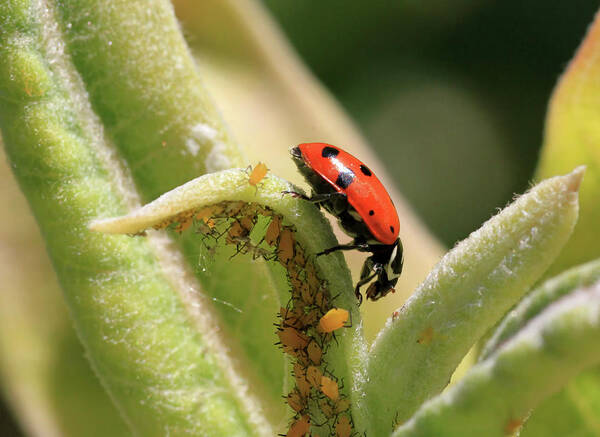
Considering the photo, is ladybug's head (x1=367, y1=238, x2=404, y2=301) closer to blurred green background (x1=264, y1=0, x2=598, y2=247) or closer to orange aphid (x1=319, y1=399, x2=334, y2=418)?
orange aphid (x1=319, y1=399, x2=334, y2=418)

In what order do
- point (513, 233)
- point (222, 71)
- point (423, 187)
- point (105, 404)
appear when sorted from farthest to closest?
point (423, 187) < point (222, 71) < point (105, 404) < point (513, 233)

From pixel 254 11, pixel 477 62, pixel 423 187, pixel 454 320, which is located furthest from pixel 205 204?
pixel 477 62

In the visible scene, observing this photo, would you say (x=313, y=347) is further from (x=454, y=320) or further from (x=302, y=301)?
(x=454, y=320)

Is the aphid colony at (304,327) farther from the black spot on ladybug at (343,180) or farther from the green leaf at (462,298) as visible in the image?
the black spot on ladybug at (343,180)

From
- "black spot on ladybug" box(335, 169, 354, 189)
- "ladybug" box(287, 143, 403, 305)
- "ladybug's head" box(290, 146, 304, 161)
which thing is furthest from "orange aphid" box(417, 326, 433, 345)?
"ladybug's head" box(290, 146, 304, 161)

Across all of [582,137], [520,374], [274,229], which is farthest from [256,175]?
[582,137]

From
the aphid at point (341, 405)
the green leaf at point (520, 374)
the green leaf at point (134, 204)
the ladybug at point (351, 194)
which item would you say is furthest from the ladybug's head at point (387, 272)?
the green leaf at point (520, 374)

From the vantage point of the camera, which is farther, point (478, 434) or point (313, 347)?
point (313, 347)

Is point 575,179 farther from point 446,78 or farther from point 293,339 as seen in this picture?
point 446,78
